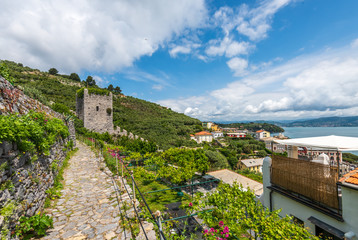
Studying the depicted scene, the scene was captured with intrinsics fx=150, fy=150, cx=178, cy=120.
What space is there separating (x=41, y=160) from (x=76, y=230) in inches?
90.2

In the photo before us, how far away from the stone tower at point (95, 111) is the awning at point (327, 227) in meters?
20.3

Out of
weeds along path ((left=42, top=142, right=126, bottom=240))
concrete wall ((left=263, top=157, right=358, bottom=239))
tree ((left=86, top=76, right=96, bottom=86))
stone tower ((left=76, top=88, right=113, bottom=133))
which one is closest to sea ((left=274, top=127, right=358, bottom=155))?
concrete wall ((left=263, top=157, right=358, bottom=239))

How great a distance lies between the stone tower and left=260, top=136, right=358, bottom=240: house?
19.0 metres

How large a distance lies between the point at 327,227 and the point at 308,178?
1.10 m

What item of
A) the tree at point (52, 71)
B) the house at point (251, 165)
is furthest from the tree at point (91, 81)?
the house at point (251, 165)

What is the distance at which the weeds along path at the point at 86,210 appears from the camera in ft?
9.99

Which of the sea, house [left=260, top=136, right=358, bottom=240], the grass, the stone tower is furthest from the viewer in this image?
the sea

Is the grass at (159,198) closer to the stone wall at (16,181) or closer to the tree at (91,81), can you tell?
the stone wall at (16,181)

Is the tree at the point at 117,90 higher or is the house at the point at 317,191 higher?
the tree at the point at 117,90

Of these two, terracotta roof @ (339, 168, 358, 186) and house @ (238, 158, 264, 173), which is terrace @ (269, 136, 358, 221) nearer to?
terracotta roof @ (339, 168, 358, 186)

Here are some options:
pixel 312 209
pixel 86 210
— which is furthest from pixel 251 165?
pixel 86 210

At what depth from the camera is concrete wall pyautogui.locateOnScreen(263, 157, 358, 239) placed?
3084 mm

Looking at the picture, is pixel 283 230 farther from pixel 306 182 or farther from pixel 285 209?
pixel 285 209

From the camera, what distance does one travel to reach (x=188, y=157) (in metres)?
11.1
